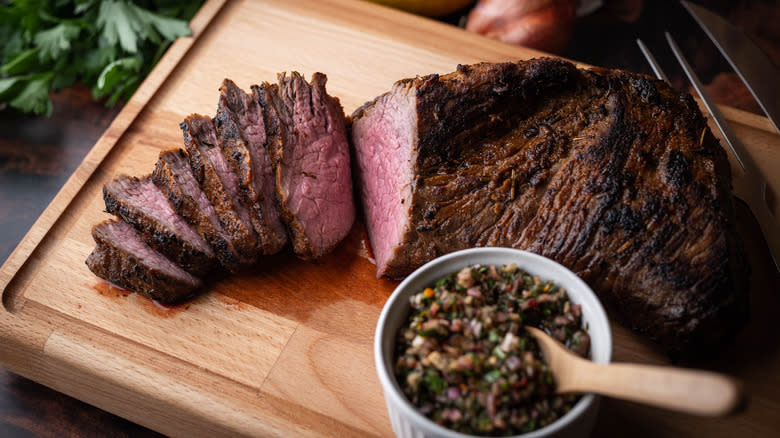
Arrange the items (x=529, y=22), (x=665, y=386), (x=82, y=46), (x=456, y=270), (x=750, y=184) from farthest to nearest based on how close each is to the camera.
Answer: (x=82, y=46) → (x=529, y=22) → (x=750, y=184) → (x=456, y=270) → (x=665, y=386)

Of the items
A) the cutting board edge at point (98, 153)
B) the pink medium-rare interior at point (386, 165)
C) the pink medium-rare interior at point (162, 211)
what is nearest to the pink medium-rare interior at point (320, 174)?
the pink medium-rare interior at point (386, 165)

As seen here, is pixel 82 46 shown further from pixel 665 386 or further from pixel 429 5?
pixel 665 386

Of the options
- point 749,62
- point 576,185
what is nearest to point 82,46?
point 576,185

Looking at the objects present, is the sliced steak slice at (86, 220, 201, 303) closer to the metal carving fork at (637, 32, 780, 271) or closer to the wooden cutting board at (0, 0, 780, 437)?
the wooden cutting board at (0, 0, 780, 437)

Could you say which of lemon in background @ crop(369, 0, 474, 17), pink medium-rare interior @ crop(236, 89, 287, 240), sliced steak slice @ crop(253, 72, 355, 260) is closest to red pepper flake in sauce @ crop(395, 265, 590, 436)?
sliced steak slice @ crop(253, 72, 355, 260)

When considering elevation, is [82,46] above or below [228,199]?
below

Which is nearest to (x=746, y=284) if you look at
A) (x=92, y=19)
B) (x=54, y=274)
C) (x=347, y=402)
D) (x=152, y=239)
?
(x=347, y=402)

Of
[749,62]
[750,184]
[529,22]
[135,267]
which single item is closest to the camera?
[135,267]
